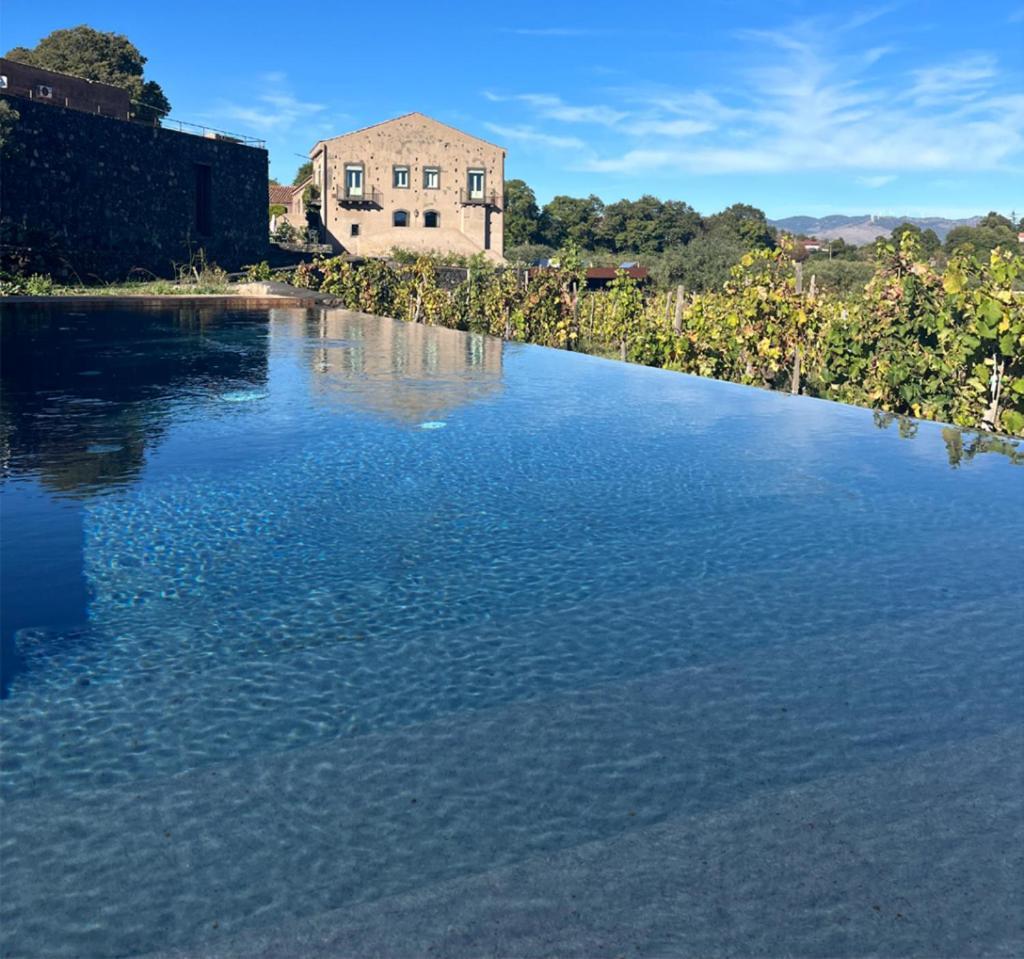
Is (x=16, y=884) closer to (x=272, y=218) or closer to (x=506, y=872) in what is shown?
(x=506, y=872)

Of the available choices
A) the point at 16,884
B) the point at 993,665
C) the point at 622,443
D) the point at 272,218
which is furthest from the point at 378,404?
the point at 272,218

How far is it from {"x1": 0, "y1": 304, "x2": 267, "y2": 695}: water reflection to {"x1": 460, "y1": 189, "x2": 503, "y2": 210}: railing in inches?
1457

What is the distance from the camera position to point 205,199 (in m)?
31.5

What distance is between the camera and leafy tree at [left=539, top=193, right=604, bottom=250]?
7300 centimetres

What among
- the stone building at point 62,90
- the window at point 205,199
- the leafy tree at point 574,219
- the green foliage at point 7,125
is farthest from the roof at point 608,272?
the green foliage at point 7,125

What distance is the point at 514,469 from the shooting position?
194 inches

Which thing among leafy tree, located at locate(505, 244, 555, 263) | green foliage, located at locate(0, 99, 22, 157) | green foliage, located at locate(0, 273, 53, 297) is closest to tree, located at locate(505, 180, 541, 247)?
leafy tree, located at locate(505, 244, 555, 263)

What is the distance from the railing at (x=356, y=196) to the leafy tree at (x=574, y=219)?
25280 mm

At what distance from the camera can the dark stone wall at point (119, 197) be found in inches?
984

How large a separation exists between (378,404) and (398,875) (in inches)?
204

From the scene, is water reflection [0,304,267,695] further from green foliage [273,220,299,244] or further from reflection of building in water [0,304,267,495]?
green foliage [273,220,299,244]

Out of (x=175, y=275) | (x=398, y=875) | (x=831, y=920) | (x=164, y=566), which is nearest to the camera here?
(x=831, y=920)

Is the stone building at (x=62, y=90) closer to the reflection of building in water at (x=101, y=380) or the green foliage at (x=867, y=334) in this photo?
the reflection of building in water at (x=101, y=380)

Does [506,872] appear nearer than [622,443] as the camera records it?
Yes
